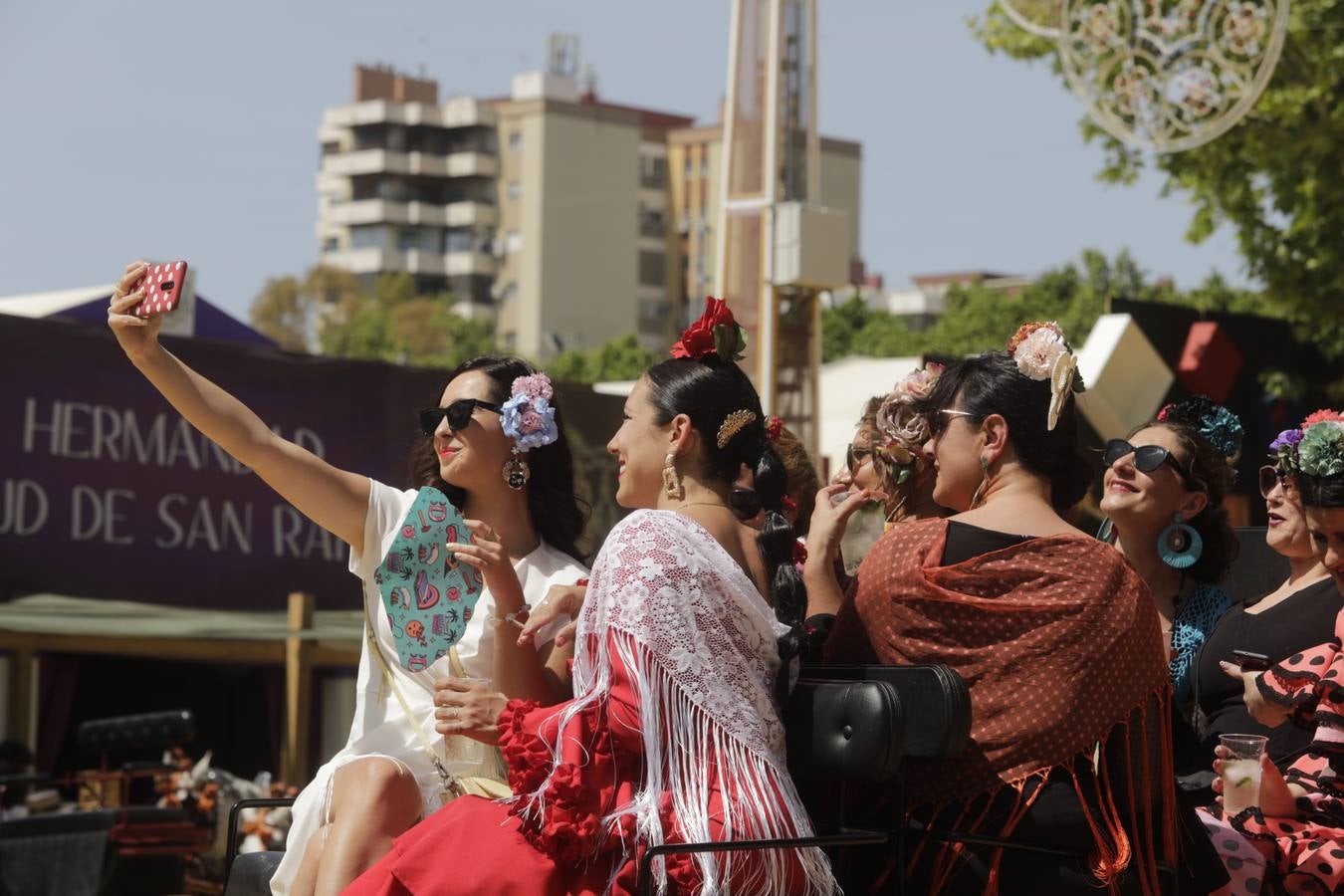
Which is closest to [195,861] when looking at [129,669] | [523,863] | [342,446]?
[129,669]

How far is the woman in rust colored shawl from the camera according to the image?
127 inches

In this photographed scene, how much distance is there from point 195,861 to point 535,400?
4262mm

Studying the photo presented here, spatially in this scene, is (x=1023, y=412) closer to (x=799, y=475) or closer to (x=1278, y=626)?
(x=1278, y=626)

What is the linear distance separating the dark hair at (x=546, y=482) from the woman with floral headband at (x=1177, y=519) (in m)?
1.38

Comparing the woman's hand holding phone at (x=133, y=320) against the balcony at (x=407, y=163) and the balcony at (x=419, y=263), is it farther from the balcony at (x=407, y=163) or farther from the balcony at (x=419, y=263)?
the balcony at (x=407, y=163)

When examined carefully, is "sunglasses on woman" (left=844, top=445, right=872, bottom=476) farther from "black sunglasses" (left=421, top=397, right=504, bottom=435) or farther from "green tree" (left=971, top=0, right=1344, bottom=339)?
"green tree" (left=971, top=0, right=1344, bottom=339)

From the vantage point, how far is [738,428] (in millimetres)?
3449

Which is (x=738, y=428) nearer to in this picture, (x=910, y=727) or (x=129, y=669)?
(x=910, y=727)

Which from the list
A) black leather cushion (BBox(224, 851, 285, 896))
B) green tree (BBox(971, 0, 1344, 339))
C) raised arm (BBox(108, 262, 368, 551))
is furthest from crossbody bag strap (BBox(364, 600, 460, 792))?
green tree (BBox(971, 0, 1344, 339))

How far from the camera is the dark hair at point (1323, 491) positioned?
3865 mm

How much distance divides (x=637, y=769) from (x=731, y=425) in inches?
28.6

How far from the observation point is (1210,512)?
441 cm

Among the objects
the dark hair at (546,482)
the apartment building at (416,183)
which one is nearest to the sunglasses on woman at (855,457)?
the dark hair at (546,482)

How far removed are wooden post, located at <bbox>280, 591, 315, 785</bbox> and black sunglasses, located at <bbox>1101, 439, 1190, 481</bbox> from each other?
16.1 ft
